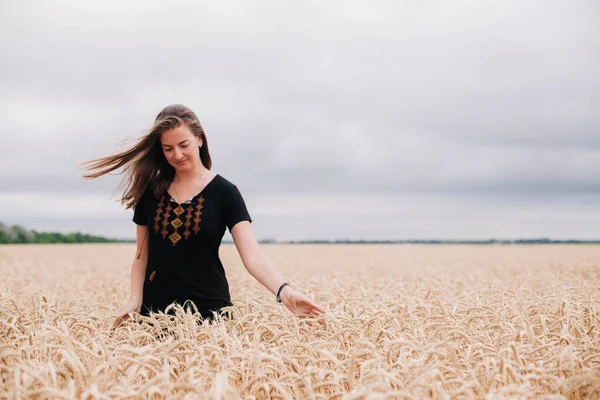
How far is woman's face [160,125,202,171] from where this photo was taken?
200 inches

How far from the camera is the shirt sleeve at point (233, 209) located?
5.35 meters

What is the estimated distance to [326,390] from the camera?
303cm

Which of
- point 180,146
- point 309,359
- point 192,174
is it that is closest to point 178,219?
point 192,174

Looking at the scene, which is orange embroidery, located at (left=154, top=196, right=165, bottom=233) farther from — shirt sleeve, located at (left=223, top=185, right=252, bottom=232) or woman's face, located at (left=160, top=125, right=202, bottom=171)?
shirt sleeve, located at (left=223, top=185, right=252, bottom=232)

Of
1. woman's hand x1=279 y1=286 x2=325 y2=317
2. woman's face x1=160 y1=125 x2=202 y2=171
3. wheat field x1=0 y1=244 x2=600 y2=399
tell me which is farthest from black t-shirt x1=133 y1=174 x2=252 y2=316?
woman's hand x1=279 y1=286 x2=325 y2=317

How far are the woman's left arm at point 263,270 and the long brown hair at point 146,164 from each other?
86 centimetres

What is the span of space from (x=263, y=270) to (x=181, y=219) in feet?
3.09

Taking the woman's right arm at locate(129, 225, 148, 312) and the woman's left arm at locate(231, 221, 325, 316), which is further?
the woman's right arm at locate(129, 225, 148, 312)

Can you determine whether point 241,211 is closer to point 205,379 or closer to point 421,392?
point 205,379

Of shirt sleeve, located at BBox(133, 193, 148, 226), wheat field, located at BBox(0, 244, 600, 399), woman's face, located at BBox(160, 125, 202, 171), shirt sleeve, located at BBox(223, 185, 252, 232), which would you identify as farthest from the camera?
shirt sleeve, located at BBox(133, 193, 148, 226)

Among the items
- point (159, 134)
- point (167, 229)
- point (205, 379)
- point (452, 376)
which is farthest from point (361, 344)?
point (159, 134)

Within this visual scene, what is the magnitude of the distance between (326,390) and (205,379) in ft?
2.23

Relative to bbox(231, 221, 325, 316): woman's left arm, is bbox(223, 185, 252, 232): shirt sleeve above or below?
above

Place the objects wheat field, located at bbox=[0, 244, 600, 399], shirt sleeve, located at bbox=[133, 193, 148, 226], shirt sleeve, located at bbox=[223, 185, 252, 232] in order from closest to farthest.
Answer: wheat field, located at bbox=[0, 244, 600, 399] < shirt sleeve, located at bbox=[223, 185, 252, 232] < shirt sleeve, located at bbox=[133, 193, 148, 226]
